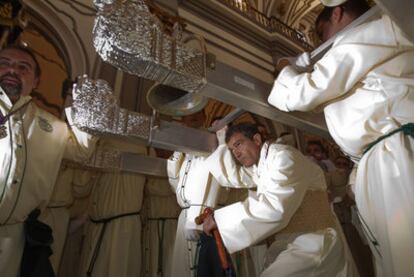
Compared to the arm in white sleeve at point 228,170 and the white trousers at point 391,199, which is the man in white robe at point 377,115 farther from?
the arm in white sleeve at point 228,170

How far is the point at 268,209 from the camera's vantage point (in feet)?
4.86

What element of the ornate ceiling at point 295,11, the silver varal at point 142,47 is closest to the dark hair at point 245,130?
the silver varal at point 142,47

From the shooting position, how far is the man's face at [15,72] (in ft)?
6.03

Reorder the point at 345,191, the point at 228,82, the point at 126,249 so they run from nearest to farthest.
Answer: the point at 228,82 → the point at 126,249 → the point at 345,191

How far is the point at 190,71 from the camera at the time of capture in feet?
4.22

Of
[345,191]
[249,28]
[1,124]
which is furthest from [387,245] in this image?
[249,28]

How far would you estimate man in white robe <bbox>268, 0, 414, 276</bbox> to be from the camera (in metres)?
1.00

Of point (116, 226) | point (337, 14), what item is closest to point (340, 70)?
point (337, 14)

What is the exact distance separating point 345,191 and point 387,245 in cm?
247

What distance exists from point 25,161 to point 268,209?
1.50m

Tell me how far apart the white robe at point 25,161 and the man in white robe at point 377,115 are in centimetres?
161

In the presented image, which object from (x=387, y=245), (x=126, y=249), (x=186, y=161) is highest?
(x=186, y=161)

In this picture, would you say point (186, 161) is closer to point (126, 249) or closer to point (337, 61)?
point (126, 249)

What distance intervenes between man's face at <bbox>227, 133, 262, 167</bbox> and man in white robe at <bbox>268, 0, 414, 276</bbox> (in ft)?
2.18
